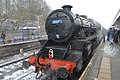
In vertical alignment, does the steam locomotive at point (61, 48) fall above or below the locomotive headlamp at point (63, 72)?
above

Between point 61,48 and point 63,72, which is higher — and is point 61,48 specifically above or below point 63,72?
above

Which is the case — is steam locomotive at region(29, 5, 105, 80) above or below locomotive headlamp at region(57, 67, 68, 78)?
above

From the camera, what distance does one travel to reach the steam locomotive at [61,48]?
586cm

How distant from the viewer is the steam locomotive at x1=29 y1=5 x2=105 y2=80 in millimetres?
5859

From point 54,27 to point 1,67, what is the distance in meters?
4.50

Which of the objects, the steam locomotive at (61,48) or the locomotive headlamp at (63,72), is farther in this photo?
the steam locomotive at (61,48)

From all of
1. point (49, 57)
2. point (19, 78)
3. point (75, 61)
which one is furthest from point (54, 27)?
point (19, 78)

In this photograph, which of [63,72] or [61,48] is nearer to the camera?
[63,72]

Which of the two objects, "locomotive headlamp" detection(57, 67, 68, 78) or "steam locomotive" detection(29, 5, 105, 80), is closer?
"locomotive headlamp" detection(57, 67, 68, 78)

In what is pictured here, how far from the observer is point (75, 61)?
5.73 meters

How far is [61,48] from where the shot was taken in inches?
255

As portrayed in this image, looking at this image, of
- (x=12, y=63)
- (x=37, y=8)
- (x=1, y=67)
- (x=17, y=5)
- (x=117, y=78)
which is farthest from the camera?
(x=37, y=8)

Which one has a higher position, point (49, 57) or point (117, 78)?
point (49, 57)

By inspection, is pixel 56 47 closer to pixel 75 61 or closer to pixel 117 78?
pixel 75 61
